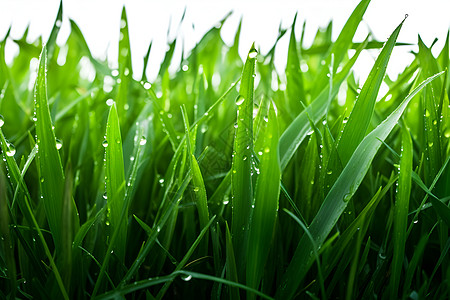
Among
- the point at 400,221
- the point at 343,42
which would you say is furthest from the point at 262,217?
the point at 343,42

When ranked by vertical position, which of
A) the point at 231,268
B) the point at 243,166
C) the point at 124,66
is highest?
the point at 124,66

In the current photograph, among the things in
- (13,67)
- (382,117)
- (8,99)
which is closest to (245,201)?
(382,117)

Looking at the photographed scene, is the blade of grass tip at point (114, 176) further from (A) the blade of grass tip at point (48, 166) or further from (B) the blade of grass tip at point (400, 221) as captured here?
(B) the blade of grass tip at point (400, 221)

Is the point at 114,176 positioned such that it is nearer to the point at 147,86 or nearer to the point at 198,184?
the point at 198,184

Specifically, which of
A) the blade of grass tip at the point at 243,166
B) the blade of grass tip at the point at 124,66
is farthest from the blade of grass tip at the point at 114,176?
the blade of grass tip at the point at 124,66

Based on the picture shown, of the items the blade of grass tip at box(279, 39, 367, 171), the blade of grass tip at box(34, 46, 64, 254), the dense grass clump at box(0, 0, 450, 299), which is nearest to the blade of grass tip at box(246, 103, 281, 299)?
the dense grass clump at box(0, 0, 450, 299)

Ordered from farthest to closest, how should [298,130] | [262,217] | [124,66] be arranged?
1. [124,66]
2. [298,130]
3. [262,217]
